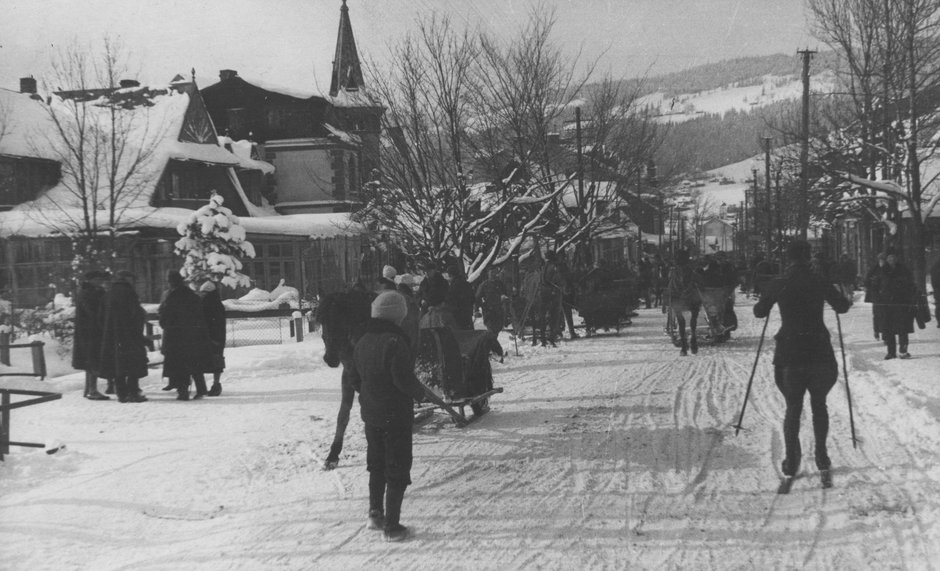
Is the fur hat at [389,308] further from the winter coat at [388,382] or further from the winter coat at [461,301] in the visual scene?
the winter coat at [461,301]

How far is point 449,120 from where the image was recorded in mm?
18688

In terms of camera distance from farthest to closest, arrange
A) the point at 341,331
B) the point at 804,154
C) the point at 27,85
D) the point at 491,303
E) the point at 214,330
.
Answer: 1. the point at 27,85
2. the point at 804,154
3. the point at 491,303
4. the point at 214,330
5. the point at 341,331

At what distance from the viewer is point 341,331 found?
7.85m

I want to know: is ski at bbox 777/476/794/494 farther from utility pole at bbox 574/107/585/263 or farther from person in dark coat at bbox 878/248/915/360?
utility pole at bbox 574/107/585/263

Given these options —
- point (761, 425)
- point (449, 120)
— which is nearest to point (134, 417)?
point (761, 425)

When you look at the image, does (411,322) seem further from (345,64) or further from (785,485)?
(345,64)

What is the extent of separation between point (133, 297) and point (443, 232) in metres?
7.90

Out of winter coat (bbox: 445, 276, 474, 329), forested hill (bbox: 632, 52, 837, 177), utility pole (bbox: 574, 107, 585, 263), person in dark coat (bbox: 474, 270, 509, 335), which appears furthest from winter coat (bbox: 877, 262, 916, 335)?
utility pole (bbox: 574, 107, 585, 263)

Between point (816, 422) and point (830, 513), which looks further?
point (816, 422)

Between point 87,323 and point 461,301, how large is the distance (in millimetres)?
5274

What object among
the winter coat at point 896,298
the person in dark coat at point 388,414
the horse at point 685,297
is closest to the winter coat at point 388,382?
the person in dark coat at point 388,414

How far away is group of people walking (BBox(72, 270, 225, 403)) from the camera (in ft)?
38.9

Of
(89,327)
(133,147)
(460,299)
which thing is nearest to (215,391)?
(89,327)

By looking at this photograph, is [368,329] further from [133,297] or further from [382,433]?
[133,297]
